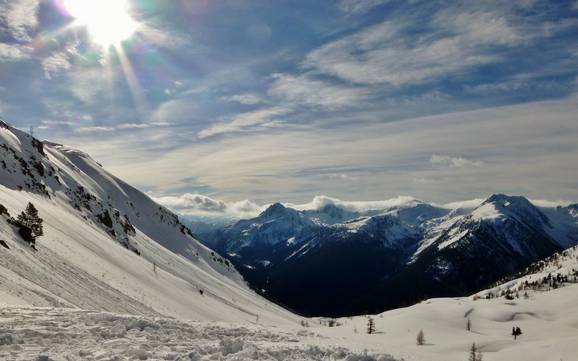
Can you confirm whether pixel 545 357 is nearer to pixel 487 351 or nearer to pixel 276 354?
pixel 487 351

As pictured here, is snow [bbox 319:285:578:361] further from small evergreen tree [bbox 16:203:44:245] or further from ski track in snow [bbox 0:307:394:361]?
small evergreen tree [bbox 16:203:44:245]

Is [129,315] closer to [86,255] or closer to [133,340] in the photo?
[133,340]

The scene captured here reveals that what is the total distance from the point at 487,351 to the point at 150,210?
147m

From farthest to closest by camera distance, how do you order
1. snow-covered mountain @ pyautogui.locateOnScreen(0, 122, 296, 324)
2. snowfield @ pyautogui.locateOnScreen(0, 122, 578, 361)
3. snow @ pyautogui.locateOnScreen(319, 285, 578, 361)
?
snow @ pyautogui.locateOnScreen(319, 285, 578, 361) → snow-covered mountain @ pyautogui.locateOnScreen(0, 122, 296, 324) → snowfield @ pyautogui.locateOnScreen(0, 122, 578, 361)

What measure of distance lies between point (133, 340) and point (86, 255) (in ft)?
139

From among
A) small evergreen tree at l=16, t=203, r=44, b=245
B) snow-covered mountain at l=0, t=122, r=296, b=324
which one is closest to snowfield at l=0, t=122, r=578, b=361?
snow-covered mountain at l=0, t=122, r=296, b=324

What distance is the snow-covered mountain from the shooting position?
34.2 meters

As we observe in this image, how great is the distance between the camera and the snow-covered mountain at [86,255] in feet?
112

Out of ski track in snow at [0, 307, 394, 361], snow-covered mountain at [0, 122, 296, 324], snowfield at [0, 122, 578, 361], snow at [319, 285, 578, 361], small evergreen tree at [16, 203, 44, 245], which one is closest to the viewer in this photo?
ski track in snow at [0, 307, 394, 361]

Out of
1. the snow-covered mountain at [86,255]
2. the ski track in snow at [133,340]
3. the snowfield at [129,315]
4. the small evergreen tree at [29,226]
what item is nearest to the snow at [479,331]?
the snowfield at [129,315]

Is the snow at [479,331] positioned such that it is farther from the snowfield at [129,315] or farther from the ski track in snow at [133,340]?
the ski track in snow at [133,340]

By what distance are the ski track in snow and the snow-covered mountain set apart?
22.9 ft

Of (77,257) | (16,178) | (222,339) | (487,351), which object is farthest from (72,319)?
(16,178)

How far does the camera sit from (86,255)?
54.4 m
